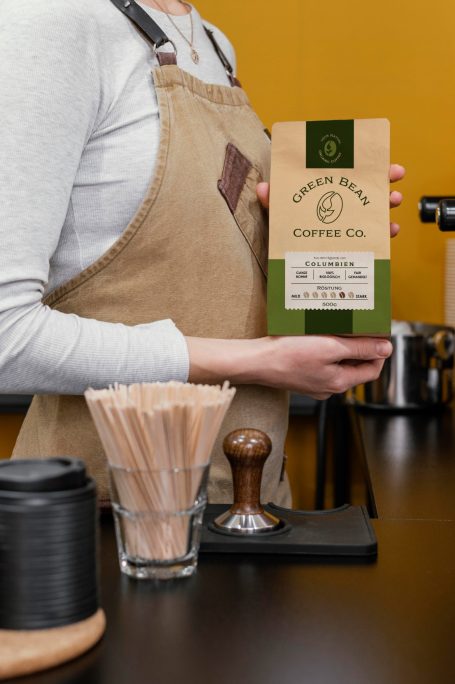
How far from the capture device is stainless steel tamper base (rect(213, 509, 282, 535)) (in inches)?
35.9

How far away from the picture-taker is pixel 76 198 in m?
1.08

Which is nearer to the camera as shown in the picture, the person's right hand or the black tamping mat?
the black tamping mat

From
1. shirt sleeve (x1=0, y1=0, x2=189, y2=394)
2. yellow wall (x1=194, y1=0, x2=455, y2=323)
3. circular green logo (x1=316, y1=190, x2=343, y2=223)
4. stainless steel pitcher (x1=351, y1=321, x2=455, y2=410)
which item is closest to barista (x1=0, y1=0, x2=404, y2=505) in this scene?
shirt sleeve (x1=0, y1=0, x2=189, y2=394)

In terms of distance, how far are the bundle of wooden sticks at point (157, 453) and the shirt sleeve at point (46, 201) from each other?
259 millimetres

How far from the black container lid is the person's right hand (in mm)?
446

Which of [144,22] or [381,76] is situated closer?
[144,22]

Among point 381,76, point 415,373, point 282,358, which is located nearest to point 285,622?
point 282,358

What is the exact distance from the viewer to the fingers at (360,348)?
1.09m

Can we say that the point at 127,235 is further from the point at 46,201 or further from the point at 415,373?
the point at 415,373

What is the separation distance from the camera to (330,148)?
1.02 meters

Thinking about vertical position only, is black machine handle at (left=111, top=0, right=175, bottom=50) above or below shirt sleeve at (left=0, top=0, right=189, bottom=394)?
above

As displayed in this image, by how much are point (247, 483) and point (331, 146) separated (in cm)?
38

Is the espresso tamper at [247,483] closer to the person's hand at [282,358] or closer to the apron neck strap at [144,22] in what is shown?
the person's hand at [282,358]

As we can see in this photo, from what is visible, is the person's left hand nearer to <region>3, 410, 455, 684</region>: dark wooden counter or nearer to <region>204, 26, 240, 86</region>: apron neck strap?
<region>204, 26, 240, 86</region>: apron neck strap
